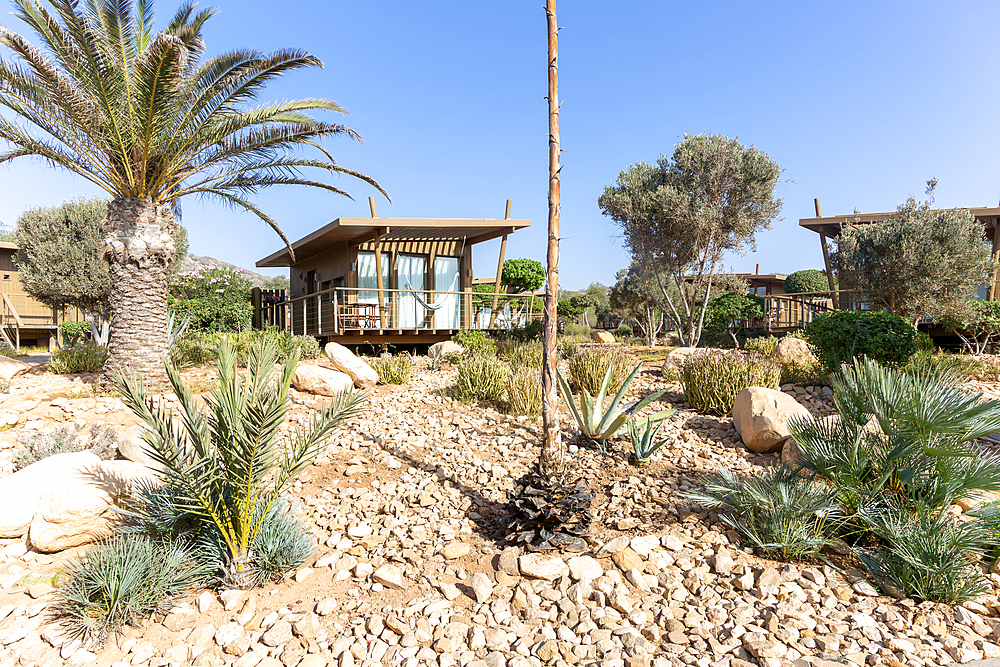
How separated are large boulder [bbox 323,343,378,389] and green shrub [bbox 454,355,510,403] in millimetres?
1745

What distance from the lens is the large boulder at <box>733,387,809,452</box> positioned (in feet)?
17.1

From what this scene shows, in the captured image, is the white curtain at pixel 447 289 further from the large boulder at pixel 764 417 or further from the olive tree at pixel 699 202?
Result: the large boulder at pixel 764 417

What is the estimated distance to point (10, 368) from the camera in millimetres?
8633

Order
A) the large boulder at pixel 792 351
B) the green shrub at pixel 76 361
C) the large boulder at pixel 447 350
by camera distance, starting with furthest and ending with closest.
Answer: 1. the large boulder at pixel 447 350
2. the large boulder at pixel 792 351
3. the green shrub at pixel 76 361

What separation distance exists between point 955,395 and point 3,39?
10670 mm

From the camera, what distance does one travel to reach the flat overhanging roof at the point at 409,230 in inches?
517

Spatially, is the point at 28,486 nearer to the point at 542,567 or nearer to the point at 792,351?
the point at 542,567

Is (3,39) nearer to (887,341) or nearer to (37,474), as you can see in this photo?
(37,474)

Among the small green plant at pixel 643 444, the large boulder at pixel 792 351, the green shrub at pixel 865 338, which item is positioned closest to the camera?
the small green plant at pixel 643 444

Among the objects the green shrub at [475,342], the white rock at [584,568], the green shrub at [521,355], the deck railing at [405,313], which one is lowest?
the white rock at [584,568]

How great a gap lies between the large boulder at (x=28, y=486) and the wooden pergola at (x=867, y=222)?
17783mm

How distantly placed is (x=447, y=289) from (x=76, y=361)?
31.3 feet

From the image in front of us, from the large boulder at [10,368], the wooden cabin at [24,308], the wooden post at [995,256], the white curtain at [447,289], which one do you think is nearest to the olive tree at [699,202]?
the white curtain at [447,289]

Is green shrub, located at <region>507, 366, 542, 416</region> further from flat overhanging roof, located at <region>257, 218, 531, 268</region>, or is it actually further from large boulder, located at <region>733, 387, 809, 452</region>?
flat overhanging roof, located at <region>257, 218, 531, 268</region>
